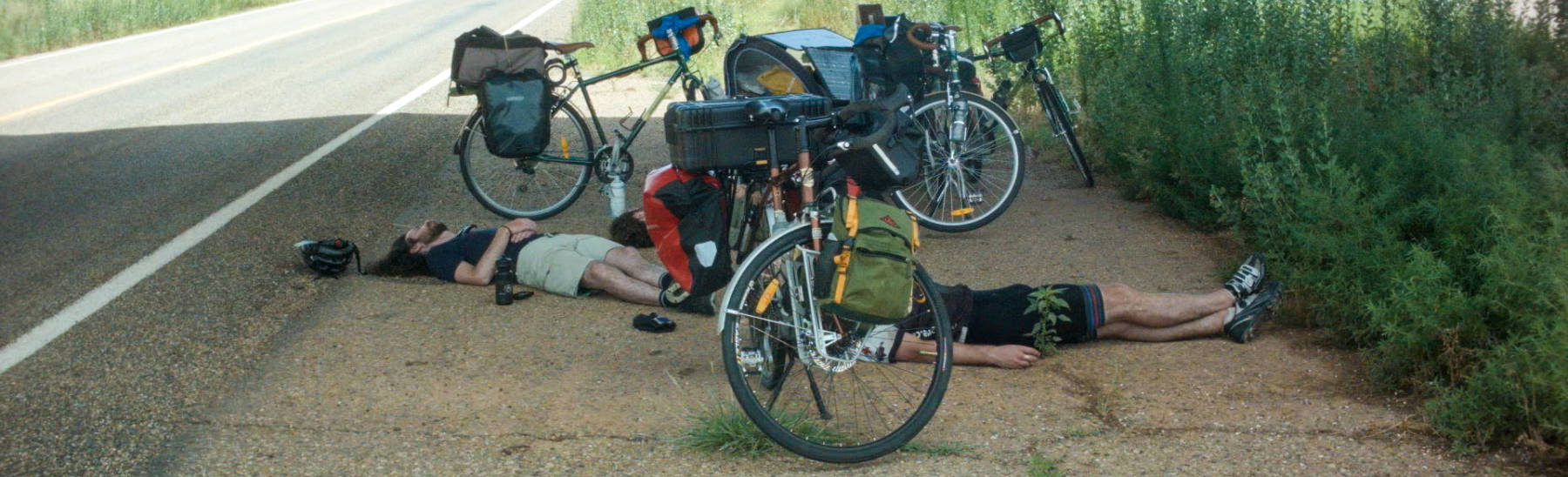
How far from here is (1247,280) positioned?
19.6ft

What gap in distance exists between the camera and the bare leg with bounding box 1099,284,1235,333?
5.75 meters

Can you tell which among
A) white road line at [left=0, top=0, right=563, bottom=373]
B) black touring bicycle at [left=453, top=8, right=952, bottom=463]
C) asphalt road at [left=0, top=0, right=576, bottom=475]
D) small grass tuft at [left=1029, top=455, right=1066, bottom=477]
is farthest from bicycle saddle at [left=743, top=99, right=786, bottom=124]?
white road line at [left=0, top=0, right=563, bottom=373]

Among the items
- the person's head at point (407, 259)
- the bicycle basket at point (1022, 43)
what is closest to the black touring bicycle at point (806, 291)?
the person's head at point (407, 259)

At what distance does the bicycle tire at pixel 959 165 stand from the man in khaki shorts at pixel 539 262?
186 centimetres

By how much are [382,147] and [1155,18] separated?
631 centimetres

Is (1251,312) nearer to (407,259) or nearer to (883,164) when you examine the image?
(883,164)

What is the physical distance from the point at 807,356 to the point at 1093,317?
157 cm

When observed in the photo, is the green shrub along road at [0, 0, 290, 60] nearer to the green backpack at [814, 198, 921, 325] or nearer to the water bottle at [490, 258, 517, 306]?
the water bottle at [490, 258, 517, 306]

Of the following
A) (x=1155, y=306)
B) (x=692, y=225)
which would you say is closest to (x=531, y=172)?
(x=692, y=225)

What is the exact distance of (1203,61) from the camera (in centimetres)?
901

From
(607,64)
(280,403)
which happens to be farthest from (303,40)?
(280,403)

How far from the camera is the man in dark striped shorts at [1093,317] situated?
18.4ft

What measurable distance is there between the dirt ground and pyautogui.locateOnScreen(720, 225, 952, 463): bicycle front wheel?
0.40ft

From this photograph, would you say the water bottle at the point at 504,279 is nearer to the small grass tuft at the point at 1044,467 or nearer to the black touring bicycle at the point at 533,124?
the black touring bicycle at the point at 533,124
